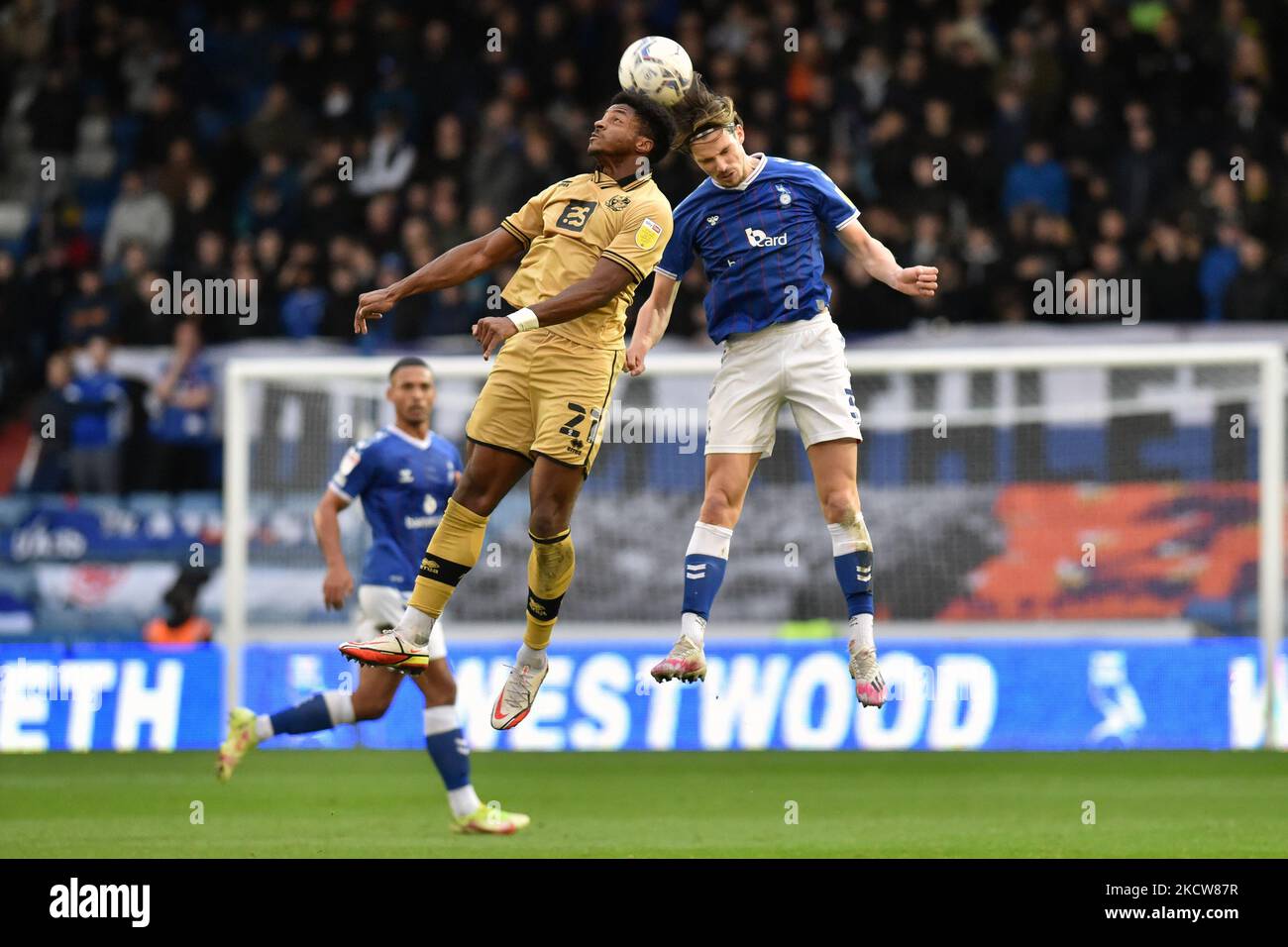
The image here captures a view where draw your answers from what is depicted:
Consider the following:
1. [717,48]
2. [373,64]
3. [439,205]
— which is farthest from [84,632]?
[717,48]

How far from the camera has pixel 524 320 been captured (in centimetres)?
813

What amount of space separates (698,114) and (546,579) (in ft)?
7.18

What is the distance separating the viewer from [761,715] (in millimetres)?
14977

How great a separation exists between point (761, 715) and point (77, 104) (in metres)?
11.0

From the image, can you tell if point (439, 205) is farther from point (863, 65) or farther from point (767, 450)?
point (767, 450)

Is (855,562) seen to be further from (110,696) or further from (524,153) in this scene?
(524,153)

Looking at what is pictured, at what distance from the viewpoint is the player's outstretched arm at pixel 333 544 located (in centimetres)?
1107

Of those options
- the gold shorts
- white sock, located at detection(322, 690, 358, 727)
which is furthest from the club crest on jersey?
white sock, located at detection(322, 690, 358, 727)

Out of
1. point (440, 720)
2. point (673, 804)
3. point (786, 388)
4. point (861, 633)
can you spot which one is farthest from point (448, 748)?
point (786, 388)

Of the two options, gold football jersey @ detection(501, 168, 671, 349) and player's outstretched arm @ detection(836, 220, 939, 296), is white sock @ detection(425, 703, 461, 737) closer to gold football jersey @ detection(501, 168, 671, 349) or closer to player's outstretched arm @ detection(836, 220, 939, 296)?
gold football jersey @ detection(501, 168, 671, 349)

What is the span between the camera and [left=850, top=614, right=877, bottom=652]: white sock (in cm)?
876

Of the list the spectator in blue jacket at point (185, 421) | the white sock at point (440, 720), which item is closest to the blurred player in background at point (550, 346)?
the white sock at point (440, 720)

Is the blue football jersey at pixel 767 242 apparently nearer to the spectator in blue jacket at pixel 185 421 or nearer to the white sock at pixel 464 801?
the white sock at pixel 464 801

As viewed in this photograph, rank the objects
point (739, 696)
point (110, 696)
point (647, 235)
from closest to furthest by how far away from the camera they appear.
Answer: point (647, 235), point (739, 696), point (110, 696)
